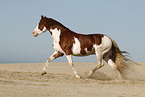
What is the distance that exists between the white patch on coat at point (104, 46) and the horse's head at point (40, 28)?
2177mm

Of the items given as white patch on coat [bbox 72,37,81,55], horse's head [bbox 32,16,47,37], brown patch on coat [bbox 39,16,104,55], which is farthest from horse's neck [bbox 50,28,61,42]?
Answer: white patch on coat [bbox 72,37,81,55]

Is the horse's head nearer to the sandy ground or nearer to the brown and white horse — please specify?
the brown and white horse

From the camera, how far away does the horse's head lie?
898cm

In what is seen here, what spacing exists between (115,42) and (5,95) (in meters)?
5.61

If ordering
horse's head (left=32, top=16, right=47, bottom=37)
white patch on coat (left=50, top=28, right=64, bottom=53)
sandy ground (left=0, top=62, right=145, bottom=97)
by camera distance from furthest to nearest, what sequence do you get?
horse's head (left=32, top=16, right=47, bottom=37) → white patch on coat (left=50, top=28, right=64, bottom=53) → sandy ground (left=0, top=62, right=145, bottom=97)

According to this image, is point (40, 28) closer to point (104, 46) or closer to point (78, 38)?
point (78, 38)

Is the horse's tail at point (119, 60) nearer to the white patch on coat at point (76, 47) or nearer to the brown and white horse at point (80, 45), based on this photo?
the brown and white horse at point (80, 45)

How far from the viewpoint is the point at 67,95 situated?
5.14 m

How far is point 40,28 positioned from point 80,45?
1.82 meters

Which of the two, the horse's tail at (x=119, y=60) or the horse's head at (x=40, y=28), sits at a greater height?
the horse's head at (x=40, y=28)

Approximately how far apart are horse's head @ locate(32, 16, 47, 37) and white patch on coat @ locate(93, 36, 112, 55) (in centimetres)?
218

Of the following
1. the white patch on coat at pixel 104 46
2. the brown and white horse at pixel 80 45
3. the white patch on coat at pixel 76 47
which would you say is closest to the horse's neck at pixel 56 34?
the brown and white horse at pixel 80 45

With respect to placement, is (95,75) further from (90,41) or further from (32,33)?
(32,33)

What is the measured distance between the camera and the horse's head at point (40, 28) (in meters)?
8.98
